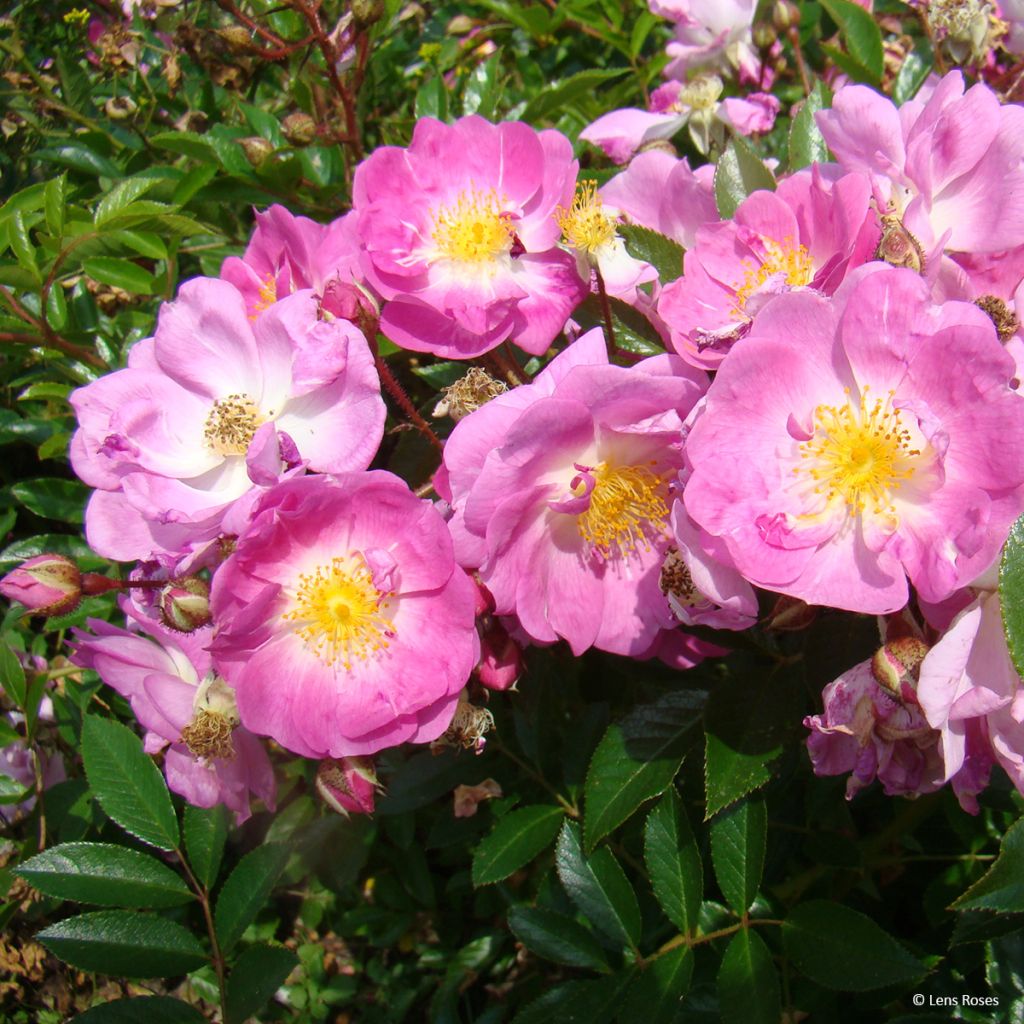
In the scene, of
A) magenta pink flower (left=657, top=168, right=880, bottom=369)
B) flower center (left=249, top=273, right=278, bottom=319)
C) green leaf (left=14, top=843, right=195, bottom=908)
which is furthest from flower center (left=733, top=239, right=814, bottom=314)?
green leaf (left=14, top=843, right=195, bottom=908)

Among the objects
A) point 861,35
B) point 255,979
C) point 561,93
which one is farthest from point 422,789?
point 861,35

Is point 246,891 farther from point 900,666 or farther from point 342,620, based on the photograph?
point 900,666

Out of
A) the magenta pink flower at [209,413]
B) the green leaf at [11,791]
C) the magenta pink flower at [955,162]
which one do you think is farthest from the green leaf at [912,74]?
the green leaf at [11,791]

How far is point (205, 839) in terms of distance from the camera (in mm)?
1567

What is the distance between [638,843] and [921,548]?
1.07 metres

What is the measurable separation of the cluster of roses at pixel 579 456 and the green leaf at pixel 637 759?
12cm

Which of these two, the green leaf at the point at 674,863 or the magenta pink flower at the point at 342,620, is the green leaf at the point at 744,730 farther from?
the magenta pink flower at the point at 342,620

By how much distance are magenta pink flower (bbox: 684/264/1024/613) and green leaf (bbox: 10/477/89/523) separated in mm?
1525

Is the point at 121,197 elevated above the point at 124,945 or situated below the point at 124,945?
above

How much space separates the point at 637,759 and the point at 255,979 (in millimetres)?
647

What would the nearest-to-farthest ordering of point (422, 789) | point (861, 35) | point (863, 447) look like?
point (863, 447) → point (422, 789) → point (861, 35)

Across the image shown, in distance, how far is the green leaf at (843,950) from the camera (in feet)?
4.12

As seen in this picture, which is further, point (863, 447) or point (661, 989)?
point (661, 989)

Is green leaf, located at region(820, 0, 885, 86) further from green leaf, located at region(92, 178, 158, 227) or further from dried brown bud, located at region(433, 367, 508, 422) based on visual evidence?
green leaf, located at region(92, 178, 158, 227)
